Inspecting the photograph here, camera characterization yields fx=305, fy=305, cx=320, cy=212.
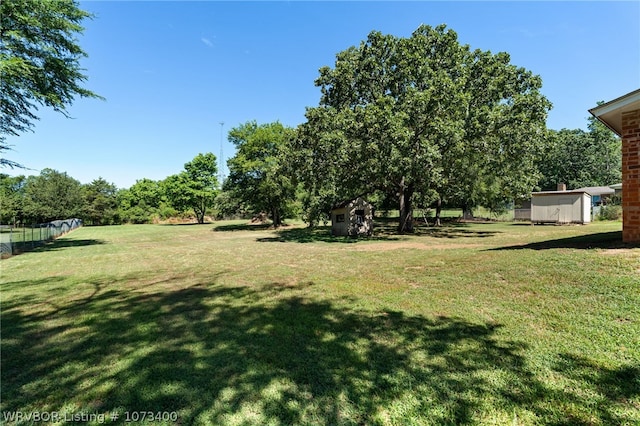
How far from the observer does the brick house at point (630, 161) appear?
600 cm

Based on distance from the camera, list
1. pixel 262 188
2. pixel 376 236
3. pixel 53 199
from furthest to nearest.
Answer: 1. pixel 53 199
2. pixel 262 188
3. pixel 376 236

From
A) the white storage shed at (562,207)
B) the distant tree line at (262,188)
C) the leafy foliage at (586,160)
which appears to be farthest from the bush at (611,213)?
the leafy foliage at (586,160)

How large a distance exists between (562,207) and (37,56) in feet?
112

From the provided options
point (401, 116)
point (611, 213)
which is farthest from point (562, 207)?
point (401, 116)

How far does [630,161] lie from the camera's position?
6.09 m

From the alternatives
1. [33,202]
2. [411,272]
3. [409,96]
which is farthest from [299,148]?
[33,202]

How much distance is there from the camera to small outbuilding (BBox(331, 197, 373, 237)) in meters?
19.6

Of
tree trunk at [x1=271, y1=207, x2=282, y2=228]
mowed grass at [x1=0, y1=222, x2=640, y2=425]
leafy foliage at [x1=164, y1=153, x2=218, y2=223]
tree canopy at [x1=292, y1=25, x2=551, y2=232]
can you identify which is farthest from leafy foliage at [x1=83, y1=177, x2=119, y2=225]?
mowed grass at [x1=0, y1=222, x2=640, y2=425]

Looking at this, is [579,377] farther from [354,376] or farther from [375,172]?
[375,172]

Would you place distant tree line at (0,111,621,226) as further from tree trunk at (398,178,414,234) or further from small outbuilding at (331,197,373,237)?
small outbuilding at (331,197,373,237)

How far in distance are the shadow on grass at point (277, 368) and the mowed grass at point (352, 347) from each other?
2cm

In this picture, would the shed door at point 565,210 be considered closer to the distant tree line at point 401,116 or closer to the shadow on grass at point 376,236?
the distant tree line at point 401,116

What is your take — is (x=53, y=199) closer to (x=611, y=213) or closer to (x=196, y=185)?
(x=196, y=185)

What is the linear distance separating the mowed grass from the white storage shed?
71.3 ft
